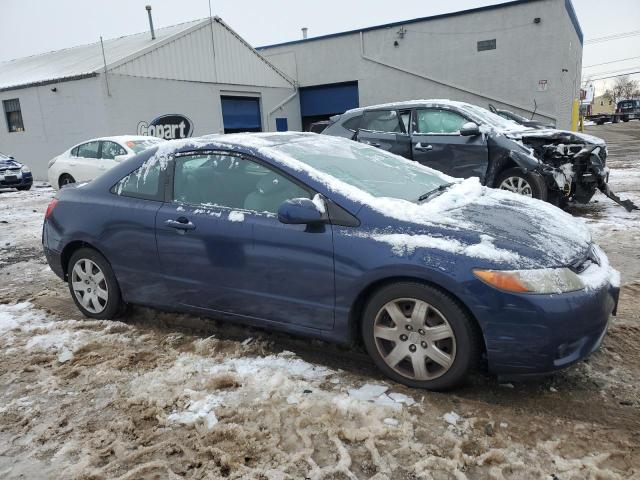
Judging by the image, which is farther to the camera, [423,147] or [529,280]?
[423,147]

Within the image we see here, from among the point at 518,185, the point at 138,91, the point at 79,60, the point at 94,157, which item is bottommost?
the point at 518,185

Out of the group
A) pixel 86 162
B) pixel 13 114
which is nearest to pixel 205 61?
pixel 13 114

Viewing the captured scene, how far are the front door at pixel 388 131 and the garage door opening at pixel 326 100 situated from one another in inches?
629

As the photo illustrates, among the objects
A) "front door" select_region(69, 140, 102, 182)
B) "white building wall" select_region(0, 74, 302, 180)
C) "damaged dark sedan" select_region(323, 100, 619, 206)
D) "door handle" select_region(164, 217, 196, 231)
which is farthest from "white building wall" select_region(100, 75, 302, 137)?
"door handle" select_region(164, 217, 196, 231)

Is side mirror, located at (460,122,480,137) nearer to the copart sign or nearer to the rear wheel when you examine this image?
the rear wheel

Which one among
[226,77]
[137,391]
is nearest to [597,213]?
[137,391]

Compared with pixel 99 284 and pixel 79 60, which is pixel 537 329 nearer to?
pixel 99 284

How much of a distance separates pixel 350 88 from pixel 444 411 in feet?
73.9

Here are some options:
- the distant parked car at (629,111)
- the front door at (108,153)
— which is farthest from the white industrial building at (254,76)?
the distant parked car at (629,111)

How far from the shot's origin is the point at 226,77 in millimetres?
20219

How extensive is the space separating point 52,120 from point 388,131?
14.4 m

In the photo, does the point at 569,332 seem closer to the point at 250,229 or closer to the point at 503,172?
the point at 250,229

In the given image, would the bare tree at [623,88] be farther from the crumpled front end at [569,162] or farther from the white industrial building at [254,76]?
the crumpled front end at [569,162]

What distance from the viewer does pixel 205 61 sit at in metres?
19.2
